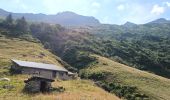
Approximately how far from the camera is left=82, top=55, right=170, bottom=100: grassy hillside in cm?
7775

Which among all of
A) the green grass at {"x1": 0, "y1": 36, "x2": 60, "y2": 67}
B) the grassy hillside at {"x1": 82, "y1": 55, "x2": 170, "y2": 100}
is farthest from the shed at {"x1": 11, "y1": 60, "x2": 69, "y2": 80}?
the grassy hillside at {"x1": 82, "y1": 55, "x2": 170, "y2": 100}

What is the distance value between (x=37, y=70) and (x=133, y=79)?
25327 mm

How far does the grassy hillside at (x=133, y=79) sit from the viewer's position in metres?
77.8

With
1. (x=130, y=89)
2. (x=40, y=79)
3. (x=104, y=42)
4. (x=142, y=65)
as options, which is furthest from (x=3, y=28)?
(x=40, y=79)

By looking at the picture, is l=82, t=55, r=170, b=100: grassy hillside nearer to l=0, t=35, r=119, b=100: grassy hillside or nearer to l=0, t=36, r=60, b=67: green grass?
l=0, t=35, r=119, b=100: grassy hillside

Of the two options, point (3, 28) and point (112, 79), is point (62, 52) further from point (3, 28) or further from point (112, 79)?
point (112, 79)

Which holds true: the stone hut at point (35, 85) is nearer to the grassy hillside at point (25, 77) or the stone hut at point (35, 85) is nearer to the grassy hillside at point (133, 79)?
the grassy hillside at point (25, 77)

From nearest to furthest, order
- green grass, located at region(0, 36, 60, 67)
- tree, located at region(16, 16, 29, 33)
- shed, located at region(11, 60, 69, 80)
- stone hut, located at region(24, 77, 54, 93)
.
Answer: stone hut, located at region(24, 77, 54, 93), shed, located at region(11, 60, 69, 80), green grass, located at region(0, 36, 60, 67), tree, located at region(16, 16, 29, 33)

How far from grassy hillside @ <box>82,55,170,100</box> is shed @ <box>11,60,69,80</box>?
1172cm

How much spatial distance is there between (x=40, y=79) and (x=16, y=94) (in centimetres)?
621

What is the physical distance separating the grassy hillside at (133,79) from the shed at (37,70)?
11.7 metres

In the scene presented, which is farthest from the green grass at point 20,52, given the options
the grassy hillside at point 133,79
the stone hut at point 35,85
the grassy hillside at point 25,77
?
the stone hut at point 35,85

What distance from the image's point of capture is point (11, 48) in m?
119

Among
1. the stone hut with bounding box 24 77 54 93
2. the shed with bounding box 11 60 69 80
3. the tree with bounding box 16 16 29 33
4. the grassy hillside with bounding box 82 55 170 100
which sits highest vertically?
the tree with bounding box 16 16 29 33
